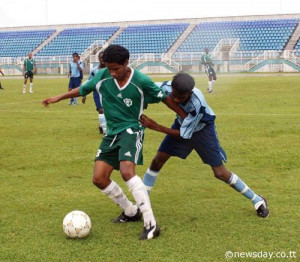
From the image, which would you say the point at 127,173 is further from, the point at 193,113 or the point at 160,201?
the point at 160,201

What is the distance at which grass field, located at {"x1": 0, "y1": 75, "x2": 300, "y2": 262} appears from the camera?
4699 mm

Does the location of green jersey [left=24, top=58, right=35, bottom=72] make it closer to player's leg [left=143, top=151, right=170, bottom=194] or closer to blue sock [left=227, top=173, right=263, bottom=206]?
player's leg [left=143, top=151, right=170, bottom=194]

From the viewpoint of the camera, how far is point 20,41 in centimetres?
5947

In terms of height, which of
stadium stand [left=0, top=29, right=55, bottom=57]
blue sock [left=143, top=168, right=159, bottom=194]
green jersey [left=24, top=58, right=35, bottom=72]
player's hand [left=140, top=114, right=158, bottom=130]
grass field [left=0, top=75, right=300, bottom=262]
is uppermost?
player's hand [left=140, top=114, right=158, bottom=130]

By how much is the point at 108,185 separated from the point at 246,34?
4492 centimetres

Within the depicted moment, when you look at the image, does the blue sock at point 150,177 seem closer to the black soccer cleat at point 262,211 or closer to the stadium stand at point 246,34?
the black soccer cleat at point 262,211

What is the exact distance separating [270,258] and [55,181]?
3796 millimetres

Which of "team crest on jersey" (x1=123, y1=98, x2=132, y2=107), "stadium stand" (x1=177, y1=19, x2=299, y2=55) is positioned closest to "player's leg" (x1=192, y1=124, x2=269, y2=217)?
"team crest on jersey" (x1=123, y1=98, x2=132, y2=107)

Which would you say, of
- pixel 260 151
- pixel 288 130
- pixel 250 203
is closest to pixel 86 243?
pixel 250 203

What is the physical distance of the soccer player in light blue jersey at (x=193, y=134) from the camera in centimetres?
520

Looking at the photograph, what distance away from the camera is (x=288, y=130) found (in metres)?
11.6

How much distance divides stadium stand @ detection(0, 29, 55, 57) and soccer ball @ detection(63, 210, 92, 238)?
5403 cm

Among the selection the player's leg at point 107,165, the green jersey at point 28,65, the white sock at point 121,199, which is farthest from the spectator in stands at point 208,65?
the player's leg at point 107,165

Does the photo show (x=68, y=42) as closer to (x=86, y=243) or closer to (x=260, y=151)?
(x=260, y=151)
